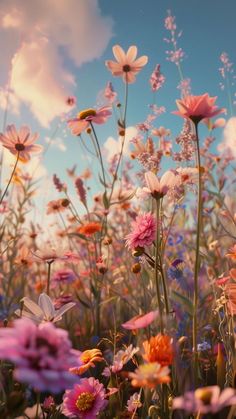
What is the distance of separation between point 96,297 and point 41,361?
1.30 meters

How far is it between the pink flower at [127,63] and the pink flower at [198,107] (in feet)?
3.39

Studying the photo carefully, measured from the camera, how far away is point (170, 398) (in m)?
0.77

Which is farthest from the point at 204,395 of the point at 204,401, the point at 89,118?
the point at 89,118

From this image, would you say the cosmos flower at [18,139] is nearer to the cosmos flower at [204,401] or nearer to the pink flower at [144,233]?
the pink flower at [144,233]

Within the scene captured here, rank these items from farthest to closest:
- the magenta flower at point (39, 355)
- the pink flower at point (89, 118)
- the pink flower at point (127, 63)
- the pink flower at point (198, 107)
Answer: the pink flower at point (127, 63) < the pink flower at point (89, 118) < the pink flower at point (198, 107) < the magenta flower at point (39, 355)

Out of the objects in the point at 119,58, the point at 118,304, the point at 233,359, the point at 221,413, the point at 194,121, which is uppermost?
the point at 119,58

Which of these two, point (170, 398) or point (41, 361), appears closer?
point (41, 361)

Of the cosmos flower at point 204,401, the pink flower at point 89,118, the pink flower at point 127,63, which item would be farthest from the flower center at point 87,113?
the cosmos flower at point 204,401

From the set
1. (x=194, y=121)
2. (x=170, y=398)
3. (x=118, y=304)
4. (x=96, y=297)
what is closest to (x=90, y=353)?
(x=170, y=398)

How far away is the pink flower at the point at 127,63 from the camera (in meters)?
1.66

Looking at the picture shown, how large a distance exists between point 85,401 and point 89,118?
34.9 inches

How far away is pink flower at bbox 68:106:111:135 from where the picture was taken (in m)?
1.31

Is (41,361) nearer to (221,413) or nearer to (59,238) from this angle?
(221,413)

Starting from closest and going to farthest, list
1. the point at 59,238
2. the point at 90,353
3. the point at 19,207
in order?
the point at 90,353
the point at 19,207
the point at 59,238
